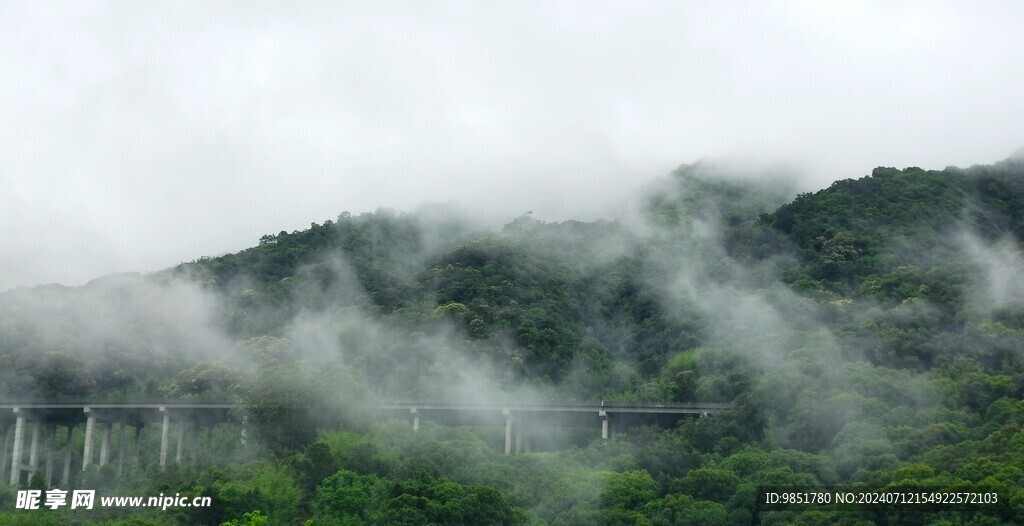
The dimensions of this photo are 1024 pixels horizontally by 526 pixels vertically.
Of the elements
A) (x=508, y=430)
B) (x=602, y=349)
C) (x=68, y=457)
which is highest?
(x=602, y=349)

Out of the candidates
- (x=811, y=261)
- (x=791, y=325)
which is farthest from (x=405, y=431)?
(x=811, y=261)

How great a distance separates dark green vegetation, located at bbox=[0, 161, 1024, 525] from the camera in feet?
164

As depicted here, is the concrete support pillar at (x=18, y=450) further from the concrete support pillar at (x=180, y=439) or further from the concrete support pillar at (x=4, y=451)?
the concrete support pillar at (x=180, y=439)

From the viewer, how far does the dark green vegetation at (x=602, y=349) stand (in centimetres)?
5000

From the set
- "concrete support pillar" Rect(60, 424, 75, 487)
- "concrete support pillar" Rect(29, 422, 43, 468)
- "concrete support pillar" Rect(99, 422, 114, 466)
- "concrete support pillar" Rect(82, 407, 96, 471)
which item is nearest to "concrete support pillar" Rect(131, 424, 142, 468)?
"concrete support pillar" Rect(99, 422, 114, 466)

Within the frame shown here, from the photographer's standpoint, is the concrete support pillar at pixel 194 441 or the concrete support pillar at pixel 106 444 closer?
the concrete support pillar at pixel 194 441

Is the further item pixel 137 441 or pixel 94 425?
pixel 137 441

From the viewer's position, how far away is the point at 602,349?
83188mm

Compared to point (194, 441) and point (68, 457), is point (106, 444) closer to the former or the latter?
point (68, 457)

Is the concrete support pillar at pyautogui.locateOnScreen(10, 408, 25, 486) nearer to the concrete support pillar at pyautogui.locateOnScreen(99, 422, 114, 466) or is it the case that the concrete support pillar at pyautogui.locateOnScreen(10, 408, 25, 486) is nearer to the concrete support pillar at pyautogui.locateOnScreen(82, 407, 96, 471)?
the concrete support pillar at pyautogui.locateOnScreen(82, 407, 96, 471)

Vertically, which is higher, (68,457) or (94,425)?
(94,425)

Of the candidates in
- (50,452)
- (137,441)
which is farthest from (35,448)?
(137,441)

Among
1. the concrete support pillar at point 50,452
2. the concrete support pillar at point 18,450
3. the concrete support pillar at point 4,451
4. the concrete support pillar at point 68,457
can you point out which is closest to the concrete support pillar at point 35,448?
the concrete support pillar at point 50,452

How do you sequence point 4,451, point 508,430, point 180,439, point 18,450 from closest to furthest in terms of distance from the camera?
1. point 508,430
2. point 180,439
3. point 18,450
4. point 4,451
